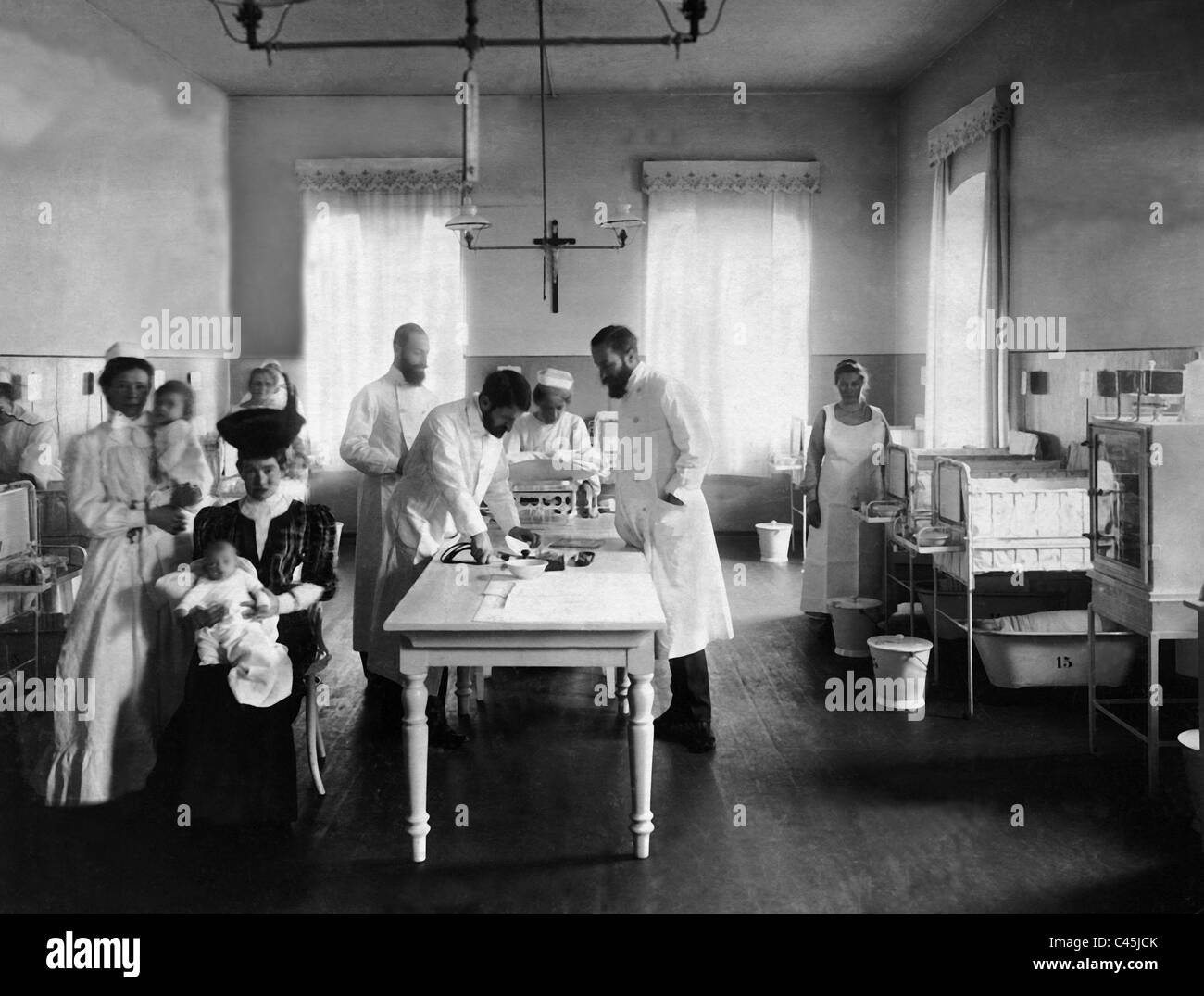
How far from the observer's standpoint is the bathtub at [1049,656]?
4184mm

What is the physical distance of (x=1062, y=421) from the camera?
541 centimetres

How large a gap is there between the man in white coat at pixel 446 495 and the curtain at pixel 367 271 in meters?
2.46

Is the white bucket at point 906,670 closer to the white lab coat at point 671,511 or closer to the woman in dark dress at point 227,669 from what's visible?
the white lab coat at point 671,511

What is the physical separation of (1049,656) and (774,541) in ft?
10.5

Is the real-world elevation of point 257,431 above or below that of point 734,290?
below

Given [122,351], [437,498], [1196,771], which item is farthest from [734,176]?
[1196,771]

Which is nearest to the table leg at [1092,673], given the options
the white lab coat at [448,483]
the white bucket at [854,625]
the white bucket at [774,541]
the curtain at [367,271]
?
the white bucket at [854,625]

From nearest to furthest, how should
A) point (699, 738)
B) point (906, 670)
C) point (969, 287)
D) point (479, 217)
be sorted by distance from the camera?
point (699, 738) < point (906, 670) < point (479, 217) < point (969, 287)

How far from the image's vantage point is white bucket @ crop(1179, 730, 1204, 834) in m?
2.93

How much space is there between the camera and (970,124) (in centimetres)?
618

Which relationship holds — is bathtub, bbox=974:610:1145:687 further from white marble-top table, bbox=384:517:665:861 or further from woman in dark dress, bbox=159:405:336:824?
woman in dark dress, bbox=159:405:336:824

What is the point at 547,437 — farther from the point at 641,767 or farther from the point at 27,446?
the point at 641,767

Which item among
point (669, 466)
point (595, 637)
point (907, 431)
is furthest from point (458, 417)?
point (907, 431)

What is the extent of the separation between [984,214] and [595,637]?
4455 millimetres
